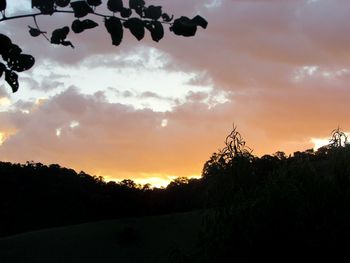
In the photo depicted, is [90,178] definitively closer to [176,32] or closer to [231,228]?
[231,228]

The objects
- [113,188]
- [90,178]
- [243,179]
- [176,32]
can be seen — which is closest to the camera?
[176,32]

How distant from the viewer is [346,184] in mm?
15023

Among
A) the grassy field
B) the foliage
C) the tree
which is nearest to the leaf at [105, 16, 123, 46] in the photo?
the tree

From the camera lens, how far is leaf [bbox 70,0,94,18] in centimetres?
256

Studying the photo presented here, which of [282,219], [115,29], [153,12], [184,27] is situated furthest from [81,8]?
[282,219]

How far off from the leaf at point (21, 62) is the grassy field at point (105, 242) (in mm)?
40711

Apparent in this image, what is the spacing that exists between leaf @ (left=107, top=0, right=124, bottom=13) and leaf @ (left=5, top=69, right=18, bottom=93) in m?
0.53

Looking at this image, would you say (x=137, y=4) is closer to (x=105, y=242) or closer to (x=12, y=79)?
(x=12, y=79)

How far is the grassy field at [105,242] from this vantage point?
4488 centimetres

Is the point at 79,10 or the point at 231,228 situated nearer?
the point at 79,10

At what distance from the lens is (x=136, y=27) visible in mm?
2650

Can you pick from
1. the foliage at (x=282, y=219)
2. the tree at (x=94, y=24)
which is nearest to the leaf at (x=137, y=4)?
the tree at (x=94, y=24)

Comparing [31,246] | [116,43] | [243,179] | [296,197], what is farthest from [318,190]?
[31,246]

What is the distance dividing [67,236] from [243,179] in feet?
118
